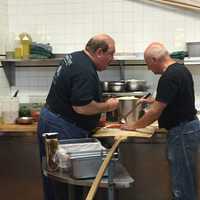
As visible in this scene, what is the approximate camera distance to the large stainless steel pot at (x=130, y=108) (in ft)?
9.78

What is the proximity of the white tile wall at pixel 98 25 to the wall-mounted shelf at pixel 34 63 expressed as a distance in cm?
5

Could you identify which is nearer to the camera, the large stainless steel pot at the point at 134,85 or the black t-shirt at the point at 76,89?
the black t-shirt at the point at 76,89

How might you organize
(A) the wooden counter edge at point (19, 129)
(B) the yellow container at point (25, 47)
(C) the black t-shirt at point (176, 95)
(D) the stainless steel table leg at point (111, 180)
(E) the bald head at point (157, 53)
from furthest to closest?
(B) the yellow container at point (25, 47), (A) the wooden counter edge at point (19, 129), (E) the bald head at point (157, 53), (C) the black t-shirt at point (176, 95), (D) the stainless steel table leg at point (111, 180)

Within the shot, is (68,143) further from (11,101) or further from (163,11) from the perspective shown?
(163,11)

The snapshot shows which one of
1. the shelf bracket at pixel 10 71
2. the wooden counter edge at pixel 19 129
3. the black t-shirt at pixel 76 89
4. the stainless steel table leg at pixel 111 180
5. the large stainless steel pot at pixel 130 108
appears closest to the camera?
the stainless steel table leg at pixel 111 180

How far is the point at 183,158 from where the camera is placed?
2.75m

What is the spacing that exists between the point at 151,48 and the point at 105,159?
1104mm

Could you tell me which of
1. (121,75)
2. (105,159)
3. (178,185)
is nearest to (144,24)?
(121,75)

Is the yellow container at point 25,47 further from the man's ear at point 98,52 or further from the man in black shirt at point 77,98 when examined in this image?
the man's ear at point 98,52

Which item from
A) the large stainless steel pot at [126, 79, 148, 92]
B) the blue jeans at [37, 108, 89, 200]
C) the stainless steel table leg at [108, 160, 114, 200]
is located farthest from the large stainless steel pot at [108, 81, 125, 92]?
the stainless steel table leg at [108, 160, 114, 200]

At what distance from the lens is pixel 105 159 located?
6.42ft

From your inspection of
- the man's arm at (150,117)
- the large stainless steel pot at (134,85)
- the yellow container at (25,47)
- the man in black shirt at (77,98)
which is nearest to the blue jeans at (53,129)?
the man in black shirt at (77,98)

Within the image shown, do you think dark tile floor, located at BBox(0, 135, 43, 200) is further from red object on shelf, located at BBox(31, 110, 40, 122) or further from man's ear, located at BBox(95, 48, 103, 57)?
man's ear, located at BBox(95, 48, 103, 57)

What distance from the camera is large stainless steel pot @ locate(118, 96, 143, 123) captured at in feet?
9.78
